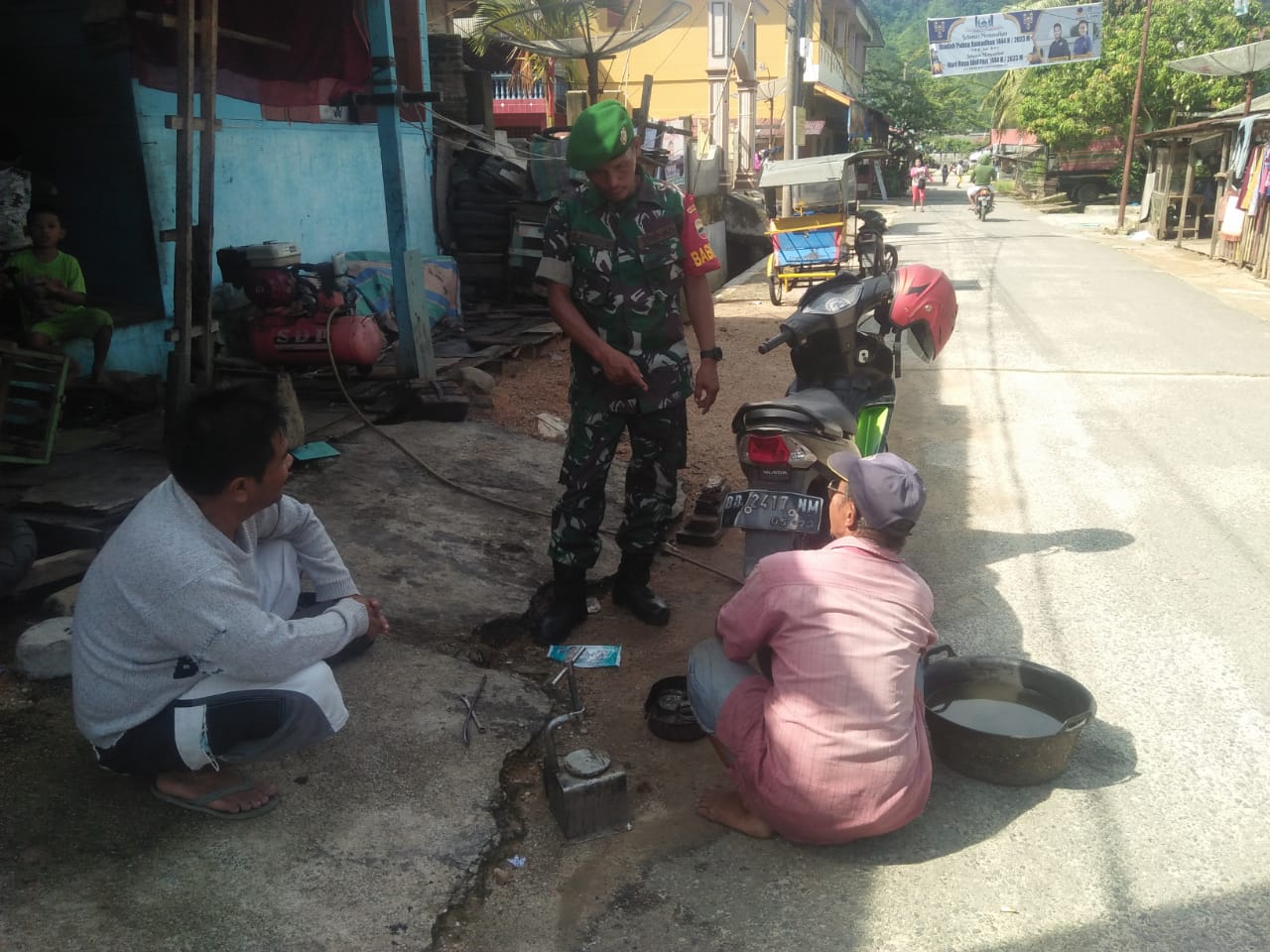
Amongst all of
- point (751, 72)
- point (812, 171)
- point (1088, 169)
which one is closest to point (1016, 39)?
point (1088, 169)

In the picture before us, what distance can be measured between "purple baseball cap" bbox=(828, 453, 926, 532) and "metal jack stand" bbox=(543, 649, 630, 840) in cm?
97

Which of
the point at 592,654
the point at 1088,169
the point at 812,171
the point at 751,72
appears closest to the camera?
the point at 592,654

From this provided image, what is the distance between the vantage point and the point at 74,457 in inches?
194

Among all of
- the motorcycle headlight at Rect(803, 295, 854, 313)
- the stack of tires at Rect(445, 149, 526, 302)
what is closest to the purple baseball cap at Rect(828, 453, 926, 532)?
the motorcycle headlight at Rect(803, 295, 854, 313)

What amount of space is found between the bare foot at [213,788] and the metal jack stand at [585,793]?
2.51 feet

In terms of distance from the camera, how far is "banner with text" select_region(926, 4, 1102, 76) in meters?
27.2

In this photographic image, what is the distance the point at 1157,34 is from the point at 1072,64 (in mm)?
2883

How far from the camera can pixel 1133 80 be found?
3122cm

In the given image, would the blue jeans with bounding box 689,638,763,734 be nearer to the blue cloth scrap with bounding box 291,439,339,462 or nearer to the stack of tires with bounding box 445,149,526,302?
the blue cloth scrap with bounding box 291,439,339,462

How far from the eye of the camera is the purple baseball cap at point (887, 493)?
2465 millimetres

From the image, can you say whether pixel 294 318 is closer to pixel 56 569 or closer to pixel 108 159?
pixel 108 159

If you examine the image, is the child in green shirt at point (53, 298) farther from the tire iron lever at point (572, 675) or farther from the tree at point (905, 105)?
the tree at point (905, 105)

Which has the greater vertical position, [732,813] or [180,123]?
[180,123]

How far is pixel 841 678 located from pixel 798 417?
4.00 feet
